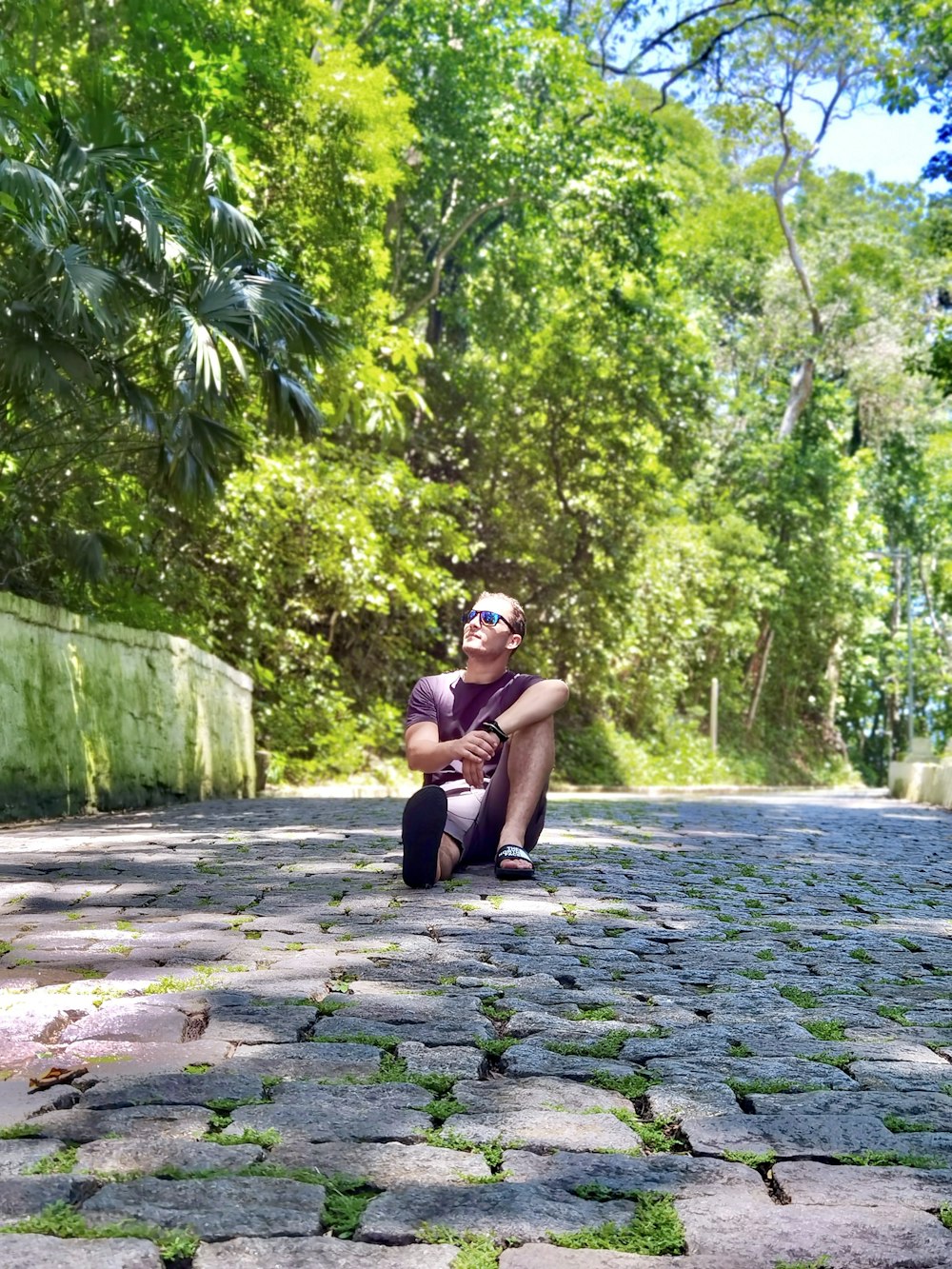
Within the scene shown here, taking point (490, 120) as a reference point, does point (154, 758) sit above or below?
below

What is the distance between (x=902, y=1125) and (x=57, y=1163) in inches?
65.2

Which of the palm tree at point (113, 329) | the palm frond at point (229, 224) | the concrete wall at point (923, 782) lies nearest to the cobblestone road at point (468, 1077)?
the palm tree at point (113, 329)

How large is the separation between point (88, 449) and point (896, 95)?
10.00 metres

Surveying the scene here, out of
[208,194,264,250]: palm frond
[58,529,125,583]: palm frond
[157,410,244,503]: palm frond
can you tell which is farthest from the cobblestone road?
[208,194,264,250]: palm frond

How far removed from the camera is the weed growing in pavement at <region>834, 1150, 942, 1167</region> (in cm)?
280

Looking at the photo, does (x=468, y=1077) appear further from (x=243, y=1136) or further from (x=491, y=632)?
(x=491, y=632)

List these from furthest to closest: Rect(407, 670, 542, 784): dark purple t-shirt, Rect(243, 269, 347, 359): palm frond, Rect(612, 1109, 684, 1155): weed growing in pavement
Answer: Rect(243, 269, 347, 359): palm frond → Rect(407, 670, 542, 784): dark purple t-shirt → Rect(612, 1109, 684, 1155): weed growing in pavement

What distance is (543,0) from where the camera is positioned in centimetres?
2503

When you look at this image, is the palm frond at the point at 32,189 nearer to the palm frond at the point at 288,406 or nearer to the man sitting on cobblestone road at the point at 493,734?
the palm frond at the point at 288,406

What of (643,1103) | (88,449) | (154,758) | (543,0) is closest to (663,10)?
(543,0)

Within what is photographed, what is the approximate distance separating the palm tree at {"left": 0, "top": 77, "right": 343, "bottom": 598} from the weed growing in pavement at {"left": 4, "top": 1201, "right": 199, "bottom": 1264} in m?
8.96

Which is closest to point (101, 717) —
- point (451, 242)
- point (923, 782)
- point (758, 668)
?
point (923, 782)

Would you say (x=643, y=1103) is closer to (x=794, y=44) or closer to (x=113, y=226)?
(x=113, y=226)

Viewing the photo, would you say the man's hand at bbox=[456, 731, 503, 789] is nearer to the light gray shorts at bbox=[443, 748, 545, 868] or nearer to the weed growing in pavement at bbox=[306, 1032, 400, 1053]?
the light gray shorts at bbox=[443, 748, 545, 868]
